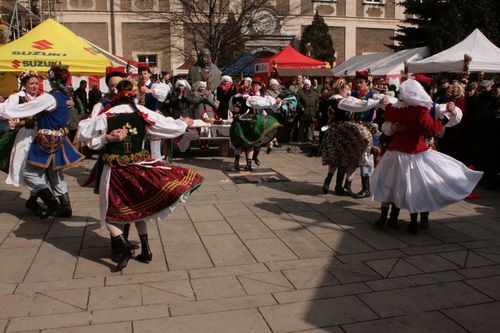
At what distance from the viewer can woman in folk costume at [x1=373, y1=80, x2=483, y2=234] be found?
5285mm

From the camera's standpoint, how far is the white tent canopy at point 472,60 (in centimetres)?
1124

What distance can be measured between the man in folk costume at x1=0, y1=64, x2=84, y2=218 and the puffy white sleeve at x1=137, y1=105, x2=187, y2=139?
5.96ft

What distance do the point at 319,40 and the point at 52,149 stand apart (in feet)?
79.4

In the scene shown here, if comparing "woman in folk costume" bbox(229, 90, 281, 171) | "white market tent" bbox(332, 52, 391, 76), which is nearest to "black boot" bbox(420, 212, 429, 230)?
"woman in folk costume" bbox(229, 90, 281, 171)

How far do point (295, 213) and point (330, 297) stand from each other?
2415 mm

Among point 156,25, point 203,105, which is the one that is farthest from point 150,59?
point 203,105

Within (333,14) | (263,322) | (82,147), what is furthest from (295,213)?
(333,14)

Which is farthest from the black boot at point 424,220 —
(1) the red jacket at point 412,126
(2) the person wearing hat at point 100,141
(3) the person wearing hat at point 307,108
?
(3) the person wearing hat at point 307,108

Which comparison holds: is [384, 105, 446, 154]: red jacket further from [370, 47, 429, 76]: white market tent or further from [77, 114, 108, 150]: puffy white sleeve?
[370, 47, 429, 76]: white market tent

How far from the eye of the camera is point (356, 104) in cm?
643

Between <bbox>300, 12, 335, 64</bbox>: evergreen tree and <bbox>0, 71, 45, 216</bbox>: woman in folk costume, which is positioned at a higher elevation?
<bbox>300, 12, 335, 64</bbox>: evergreen tree

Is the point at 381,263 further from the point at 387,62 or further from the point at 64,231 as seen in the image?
the point at 387,62

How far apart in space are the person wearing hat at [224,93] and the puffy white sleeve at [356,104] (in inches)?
166

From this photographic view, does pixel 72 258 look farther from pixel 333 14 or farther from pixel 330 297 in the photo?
pixel 333 14
